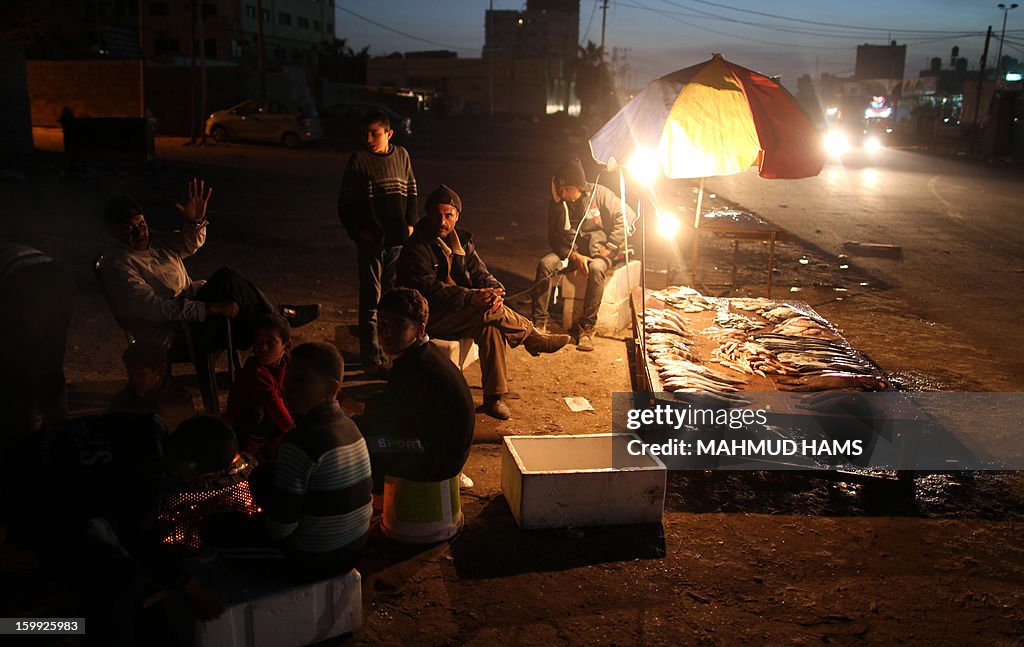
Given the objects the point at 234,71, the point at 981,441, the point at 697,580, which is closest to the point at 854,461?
the point at 981,441

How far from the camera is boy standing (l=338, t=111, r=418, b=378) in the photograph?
6160mm

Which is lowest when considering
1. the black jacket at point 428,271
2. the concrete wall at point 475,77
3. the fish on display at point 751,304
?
the fish on display at point 751,304

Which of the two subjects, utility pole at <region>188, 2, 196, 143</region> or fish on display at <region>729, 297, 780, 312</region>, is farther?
utility pole at <region>188, 2, 196, 143</region>

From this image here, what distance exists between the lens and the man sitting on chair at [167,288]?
4492 mm

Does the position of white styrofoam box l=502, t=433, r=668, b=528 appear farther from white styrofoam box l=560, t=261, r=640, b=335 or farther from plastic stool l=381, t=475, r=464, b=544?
white styrofoam box l=560, t=261, r=640, b=335

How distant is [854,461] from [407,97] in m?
45.9

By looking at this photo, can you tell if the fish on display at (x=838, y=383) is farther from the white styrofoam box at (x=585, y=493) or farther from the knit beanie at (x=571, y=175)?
the knit beanie at (x=571, y=175)

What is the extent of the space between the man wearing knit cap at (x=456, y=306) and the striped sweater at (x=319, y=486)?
2585 millimetres

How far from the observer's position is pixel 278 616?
117 inches

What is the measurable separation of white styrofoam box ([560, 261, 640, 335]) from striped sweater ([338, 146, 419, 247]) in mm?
1928

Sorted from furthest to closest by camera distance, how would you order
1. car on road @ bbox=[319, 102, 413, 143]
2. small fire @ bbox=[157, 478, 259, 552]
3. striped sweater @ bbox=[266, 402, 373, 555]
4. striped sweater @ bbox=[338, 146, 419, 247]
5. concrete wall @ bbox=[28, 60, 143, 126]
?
car on road @ bbox=[319, 102, 413, 143], concrete wall @ bbox=[28, 60, 143, 126], striped sweater @ bbox=[338, 146, 419, 247], small fire @ bbox=[157, 478, 259, 552], striped sweater @ bbox=[266, 402, 373, 555]

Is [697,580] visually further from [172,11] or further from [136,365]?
[172,11]

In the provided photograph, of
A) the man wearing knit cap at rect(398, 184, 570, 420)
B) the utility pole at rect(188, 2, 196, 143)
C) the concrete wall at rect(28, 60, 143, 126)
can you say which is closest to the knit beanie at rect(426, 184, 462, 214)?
the man wearing knit cap at rect(398, 184, 570, 420)

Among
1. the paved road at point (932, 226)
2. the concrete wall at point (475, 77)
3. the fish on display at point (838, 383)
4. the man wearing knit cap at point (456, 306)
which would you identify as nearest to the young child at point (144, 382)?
the man wearing knit cap at point (456, 306)
